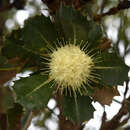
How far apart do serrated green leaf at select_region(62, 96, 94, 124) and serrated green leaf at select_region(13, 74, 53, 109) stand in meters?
0.06

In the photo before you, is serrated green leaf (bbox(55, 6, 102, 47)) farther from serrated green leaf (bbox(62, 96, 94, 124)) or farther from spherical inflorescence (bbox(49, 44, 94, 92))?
serrated green leaf (bbox(62, 96, 94, 124))

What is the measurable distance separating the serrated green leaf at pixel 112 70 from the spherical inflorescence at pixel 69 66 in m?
0.03

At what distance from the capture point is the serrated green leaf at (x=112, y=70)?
0.73 m

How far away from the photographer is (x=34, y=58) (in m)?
0.80

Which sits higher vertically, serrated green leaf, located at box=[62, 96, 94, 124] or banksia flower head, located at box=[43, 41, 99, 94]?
banksia flower head, located at box=[43, 41, 99, 94]

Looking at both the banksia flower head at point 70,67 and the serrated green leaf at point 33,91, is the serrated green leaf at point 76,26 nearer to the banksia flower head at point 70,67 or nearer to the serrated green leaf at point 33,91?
the banksia flower head at point 70,67

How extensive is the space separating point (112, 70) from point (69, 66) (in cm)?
12

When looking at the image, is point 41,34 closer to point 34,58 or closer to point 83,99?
point 34,58

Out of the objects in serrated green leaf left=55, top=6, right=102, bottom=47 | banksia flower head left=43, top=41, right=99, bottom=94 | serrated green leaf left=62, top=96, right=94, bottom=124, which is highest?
serrated green leaf left=55, top=6, right=102, bottom=47

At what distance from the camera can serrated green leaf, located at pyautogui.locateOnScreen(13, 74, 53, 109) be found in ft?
2.30

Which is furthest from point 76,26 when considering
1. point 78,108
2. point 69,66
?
point 78,108

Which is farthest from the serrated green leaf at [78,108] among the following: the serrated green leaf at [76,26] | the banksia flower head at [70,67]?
the serrated green leaf at [76,26]

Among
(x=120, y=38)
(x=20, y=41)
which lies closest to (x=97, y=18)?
(x=120, y=38)

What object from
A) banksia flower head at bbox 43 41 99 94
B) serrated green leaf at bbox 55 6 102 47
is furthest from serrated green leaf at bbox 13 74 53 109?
serrated green leaf at bbox 55 6 102 47
